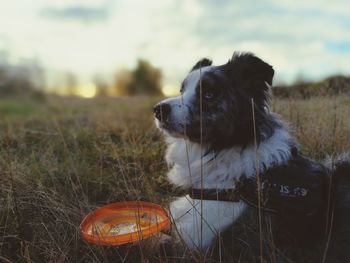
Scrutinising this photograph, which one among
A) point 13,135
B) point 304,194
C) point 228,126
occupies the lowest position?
point 13,135

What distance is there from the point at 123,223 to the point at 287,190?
1.29 meters

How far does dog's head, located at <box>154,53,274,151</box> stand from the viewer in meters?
3.66

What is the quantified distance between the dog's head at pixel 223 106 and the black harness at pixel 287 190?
1.52 ft

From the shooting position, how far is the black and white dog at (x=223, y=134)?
342 cm

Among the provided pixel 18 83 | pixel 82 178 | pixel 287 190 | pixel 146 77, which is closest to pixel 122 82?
pixel 146 77

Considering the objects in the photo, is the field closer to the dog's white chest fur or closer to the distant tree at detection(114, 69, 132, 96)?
the dog's white chest fur

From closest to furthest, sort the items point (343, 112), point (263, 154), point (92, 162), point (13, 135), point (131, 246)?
1. point (131, 246)
2. point (263, 154)
3. point (92, 162)
4. point (343, 112)
5. point (13, 135)

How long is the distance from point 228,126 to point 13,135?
432cm

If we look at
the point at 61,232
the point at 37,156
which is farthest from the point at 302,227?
the point at 37,156

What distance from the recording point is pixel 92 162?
529cm

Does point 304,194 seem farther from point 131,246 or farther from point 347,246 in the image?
point 131,246

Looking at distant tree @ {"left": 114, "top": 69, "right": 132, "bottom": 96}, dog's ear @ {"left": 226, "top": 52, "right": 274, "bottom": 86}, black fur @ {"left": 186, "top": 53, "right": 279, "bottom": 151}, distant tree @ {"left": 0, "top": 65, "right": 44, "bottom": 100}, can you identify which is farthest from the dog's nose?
distant tree @ {"left": 114, "top": 69, "right": 132, "bottom": 96}

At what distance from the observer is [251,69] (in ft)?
12.4

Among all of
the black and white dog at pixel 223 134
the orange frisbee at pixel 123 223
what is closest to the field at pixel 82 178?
the orange frisbee at pixel 123 223
